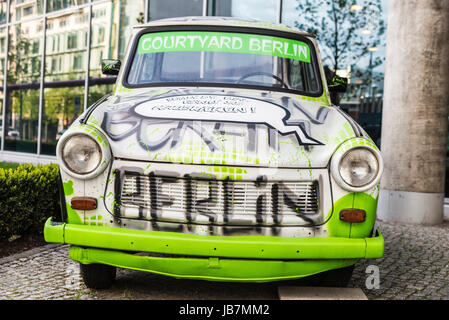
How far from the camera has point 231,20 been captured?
437 cm

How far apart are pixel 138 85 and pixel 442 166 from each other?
480 centimetres

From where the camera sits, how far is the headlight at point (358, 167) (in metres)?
3.00

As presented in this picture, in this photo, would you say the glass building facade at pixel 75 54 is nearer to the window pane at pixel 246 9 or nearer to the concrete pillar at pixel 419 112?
the window pane at pixel 246 9

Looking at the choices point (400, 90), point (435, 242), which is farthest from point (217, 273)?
point (400, 90)

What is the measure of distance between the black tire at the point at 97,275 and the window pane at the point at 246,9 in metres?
7.12

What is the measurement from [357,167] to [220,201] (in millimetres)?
876

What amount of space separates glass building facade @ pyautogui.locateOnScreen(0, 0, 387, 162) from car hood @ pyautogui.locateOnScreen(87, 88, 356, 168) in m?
5.48

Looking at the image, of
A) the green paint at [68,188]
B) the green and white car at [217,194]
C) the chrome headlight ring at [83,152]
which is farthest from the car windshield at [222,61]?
the green paint at [68,188]

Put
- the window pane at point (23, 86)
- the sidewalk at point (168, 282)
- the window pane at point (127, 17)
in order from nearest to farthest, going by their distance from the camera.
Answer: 1. the sidewalk at point (168, 282)
2. the window pane at point (127, 17)
3. the window pane at point (23, 86)

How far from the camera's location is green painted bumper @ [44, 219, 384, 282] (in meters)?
2.78

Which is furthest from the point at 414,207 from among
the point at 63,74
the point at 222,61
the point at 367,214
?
the point at 63,74

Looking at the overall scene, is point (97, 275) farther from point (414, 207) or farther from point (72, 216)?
point (414, 207)

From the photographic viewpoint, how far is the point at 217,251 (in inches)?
109
